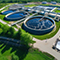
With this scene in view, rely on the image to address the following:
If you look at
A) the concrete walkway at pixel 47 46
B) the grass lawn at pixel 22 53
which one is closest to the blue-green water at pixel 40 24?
the concrete walkway at pixel 47 46

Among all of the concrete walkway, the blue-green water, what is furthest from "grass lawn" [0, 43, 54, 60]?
the blue-green water

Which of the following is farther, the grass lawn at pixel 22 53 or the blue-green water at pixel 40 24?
the blue-green water at pixel 40 24

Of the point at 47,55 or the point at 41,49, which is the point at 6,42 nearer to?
the point at 41,49

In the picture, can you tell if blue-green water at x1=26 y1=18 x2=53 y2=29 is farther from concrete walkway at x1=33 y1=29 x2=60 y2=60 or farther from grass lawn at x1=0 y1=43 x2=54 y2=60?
grass lawn at x1=0 y1=43 x2=54 y2=60

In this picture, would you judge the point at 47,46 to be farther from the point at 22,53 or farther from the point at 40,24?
the point at 40,24

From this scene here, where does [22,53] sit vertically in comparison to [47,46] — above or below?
above

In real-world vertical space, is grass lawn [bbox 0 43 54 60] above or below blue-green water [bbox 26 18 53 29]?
below

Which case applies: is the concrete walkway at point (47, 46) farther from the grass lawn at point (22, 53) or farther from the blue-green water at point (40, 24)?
the blue-green water at point (40, 24)

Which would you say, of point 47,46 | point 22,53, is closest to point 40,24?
A: point 47,46
